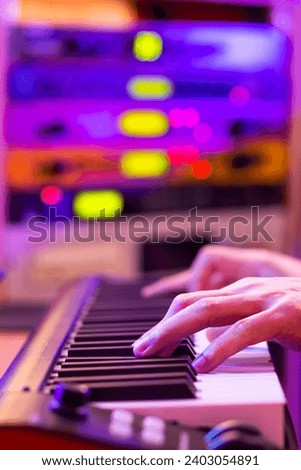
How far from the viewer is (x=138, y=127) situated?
2820 mm

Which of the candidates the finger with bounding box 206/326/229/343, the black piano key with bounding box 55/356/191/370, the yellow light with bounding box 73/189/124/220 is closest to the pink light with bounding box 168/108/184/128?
the yellow light with bounding box 73/189/124/220

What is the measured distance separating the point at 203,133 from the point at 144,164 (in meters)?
0.28

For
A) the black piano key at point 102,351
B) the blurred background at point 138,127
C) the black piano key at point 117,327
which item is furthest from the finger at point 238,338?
the blurred background at point 138,127

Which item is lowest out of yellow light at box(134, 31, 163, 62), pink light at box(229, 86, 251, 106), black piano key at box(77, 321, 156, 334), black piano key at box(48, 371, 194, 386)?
black piano key at box(77, 321, 156, 334)

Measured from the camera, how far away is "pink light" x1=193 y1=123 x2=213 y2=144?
9.48 ft

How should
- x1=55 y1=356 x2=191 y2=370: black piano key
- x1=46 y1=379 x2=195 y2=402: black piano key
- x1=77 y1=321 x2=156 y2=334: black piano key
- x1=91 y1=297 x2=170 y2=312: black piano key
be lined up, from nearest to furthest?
x1=46 y1=379 x2=195 y2=402: black piano key, x1=55 y1=356 x2=191 y2=370: black piano key, x1=77 y1=321 x2=156 y2=334: black piano key, x1=91 y1=297 x2=170 y2=312: black piano key

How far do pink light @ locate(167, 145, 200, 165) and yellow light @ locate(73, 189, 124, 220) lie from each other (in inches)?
11.0

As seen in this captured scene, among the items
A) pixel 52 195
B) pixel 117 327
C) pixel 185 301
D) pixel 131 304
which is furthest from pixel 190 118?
pixel 185 301

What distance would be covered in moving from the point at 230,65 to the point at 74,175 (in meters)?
0.78

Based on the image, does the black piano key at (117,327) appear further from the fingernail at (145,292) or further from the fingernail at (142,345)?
the fingernail at (145,292)

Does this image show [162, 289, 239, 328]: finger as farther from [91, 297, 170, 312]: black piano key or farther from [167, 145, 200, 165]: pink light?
[167, 145, 200, 165]: pink light

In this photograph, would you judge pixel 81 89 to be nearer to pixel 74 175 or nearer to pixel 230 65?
pixel 74 175

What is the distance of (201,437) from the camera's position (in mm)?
681

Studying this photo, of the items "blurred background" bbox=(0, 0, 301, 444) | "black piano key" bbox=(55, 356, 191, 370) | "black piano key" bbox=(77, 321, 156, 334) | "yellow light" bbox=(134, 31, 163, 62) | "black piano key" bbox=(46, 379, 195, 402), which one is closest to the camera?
"black piano key" bbox=(46, 379, 195, 402)
